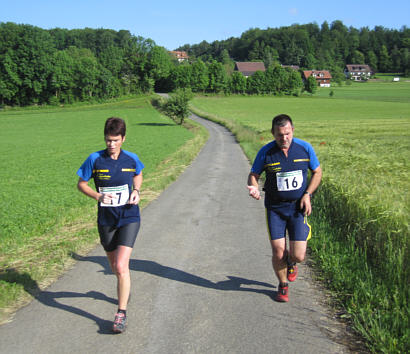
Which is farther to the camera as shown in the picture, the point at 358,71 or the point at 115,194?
the point at 358,71

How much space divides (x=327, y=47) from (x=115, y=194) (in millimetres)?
190095

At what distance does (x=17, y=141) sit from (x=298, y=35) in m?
167

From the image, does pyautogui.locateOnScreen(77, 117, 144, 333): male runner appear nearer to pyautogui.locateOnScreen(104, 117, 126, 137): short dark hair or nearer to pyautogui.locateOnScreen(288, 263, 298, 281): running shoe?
pyautogui.locateOnScreen(104, 117, 126, 137): short dark hair

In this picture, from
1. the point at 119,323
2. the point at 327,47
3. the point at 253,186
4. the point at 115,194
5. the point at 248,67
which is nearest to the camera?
the point at 119,323

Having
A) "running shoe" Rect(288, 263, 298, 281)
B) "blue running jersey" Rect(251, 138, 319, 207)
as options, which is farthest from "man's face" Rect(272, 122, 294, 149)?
"running shoe" Rect(288, 263, 298, 281)

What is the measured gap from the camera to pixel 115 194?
4070mm

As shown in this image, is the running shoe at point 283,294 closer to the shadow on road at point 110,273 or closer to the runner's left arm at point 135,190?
the shadow on road at point 110,273

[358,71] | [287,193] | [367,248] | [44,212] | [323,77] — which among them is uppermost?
[358,71]

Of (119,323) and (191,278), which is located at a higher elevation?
(119,323)

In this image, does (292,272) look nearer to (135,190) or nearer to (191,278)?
(191,278)

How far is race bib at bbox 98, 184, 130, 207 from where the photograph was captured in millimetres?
4055

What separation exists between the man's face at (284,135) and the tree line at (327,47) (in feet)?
533

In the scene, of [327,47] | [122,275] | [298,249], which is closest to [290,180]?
[298,249]

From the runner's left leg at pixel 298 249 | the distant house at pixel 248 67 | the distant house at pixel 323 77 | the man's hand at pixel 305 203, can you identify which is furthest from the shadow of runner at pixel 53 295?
the distant house at pixel 323 77
